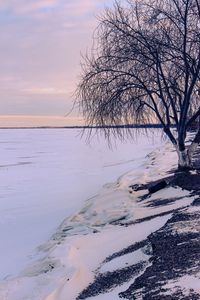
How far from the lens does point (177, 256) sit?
6703 millimetres

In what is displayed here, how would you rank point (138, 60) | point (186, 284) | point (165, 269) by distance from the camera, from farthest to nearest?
point (138, 60)
point (165, 269)
point (186, 284)

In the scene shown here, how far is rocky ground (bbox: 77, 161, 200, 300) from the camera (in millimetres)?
5441

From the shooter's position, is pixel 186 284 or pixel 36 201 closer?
pixel 186 284

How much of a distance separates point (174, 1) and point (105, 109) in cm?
372

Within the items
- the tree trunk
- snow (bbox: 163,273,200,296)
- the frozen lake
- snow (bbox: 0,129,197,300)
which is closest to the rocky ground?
snow (bbox: 163,273,200,296)

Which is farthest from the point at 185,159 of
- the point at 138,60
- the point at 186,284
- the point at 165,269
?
the point at 186,284

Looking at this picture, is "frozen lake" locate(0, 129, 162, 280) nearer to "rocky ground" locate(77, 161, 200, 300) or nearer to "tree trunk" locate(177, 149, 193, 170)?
"rocky ground" locate(77, 161, 200, 300)

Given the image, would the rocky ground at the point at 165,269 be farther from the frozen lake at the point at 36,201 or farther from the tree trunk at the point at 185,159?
the tree trunk at the point at 185,159

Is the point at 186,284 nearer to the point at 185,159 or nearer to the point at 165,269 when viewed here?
the point at 165,269

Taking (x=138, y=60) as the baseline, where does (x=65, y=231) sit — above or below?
below

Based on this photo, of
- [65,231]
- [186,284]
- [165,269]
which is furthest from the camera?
[65,231]

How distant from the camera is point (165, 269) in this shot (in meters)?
6.26

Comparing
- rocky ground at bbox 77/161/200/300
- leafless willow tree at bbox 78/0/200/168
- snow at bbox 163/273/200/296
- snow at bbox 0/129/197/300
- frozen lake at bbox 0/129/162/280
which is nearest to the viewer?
snow at bbox 163/273/200/296

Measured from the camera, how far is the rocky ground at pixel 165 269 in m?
5.44
